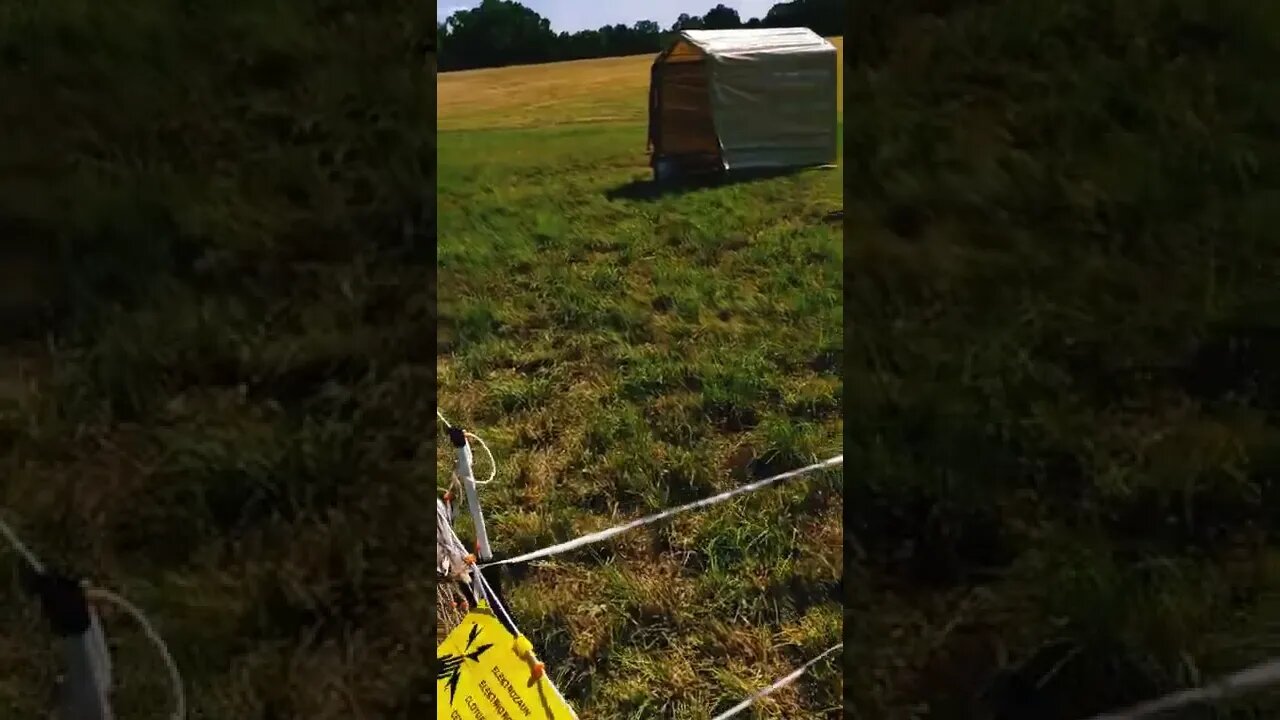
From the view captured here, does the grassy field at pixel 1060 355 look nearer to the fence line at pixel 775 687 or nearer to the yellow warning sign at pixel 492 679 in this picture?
the fence line at pixel 775 687

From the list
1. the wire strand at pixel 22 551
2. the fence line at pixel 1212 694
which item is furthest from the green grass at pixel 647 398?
the wire strand at pixel 22 551

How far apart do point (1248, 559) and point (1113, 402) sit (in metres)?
0.16

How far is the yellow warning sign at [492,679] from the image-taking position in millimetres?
771

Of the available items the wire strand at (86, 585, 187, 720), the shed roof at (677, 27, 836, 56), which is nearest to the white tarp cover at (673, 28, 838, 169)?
the shed roof at (677, 27, 836, 56)

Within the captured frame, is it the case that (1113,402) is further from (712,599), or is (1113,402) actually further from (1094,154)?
(712,599)

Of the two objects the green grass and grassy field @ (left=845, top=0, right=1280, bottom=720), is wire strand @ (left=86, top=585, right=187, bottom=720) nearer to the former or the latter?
the green grass

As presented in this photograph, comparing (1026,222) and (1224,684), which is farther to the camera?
(1026,222)

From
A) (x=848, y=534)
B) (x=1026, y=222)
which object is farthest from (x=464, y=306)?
(x=1026, y=222)

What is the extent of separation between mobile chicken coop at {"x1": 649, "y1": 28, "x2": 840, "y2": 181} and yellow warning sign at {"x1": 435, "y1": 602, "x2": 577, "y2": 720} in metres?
0.35

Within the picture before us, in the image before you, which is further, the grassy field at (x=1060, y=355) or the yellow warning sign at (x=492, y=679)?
the grassy field at (x=1060, y=355)

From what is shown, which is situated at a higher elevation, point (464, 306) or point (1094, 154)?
point (1094, 154)

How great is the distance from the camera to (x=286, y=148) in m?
0.98

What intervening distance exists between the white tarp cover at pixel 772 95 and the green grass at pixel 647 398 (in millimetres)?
23

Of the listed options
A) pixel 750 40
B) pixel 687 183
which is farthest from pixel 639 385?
pixel 750 40
